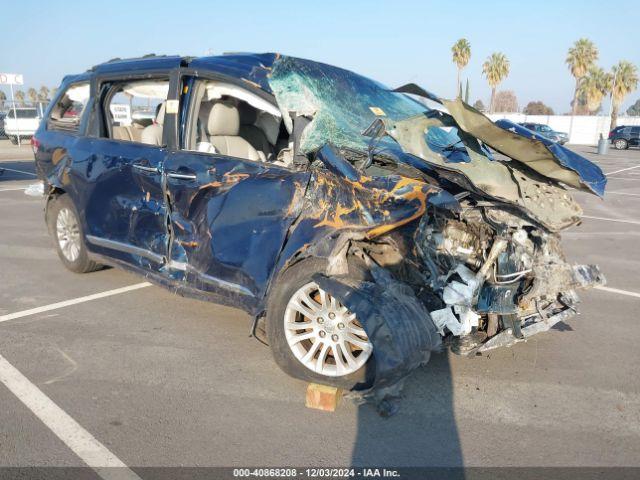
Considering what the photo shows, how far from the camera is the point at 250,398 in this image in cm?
346

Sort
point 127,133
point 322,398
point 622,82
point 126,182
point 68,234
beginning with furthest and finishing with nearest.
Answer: point 622,82
point 68,234
point 127,133
point 126,182
point 322,398

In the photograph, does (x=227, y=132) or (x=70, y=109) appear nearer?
(x=227, y=132)

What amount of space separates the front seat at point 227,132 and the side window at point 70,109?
5.26ft

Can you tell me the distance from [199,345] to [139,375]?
1.94ft

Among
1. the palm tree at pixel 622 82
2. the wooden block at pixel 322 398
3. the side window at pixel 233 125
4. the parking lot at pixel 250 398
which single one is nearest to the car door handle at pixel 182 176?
the side window at pixel 233 125

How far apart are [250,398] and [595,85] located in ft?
202

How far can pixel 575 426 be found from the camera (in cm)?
325

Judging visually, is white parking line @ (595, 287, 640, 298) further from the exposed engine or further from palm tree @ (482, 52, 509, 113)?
palm tree @ (482, 52, 509, 113)

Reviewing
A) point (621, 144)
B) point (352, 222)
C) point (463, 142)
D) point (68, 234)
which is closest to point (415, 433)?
point (352, 222)

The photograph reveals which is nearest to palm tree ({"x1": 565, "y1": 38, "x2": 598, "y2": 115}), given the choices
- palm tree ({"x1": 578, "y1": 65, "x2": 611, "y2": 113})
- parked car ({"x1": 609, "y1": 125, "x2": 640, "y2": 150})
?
palm tree ({"x1": 578, "y1": 65, "x2": 611, "y2": 113})

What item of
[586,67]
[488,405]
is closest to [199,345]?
[488,405]

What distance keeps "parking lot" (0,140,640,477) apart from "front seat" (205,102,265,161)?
1415 mm

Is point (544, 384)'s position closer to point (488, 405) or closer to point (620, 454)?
point (488, 405)

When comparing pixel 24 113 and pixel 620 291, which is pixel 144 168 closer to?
pixel 620 291
